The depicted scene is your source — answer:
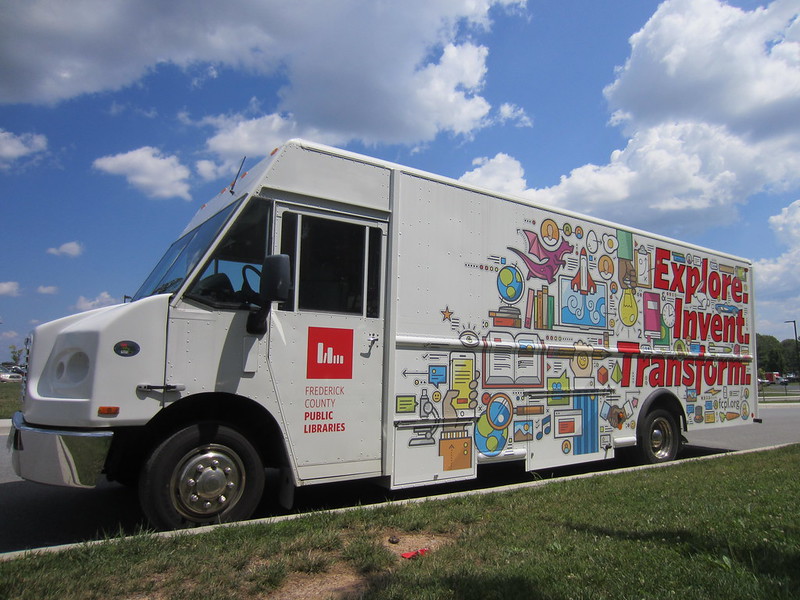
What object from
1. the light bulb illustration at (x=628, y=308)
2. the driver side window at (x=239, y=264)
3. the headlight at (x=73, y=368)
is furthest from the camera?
the light bulb illustration at (x=628, y=308)

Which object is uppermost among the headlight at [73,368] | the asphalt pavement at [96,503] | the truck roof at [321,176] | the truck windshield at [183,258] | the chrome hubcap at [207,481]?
the truck roof at [321,176]

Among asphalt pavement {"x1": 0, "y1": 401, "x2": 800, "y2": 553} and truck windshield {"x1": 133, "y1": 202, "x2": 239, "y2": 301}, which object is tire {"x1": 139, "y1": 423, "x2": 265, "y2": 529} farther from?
truck windshield {"x1": 133, "y1": 202, "x2": 239, "y2": 301}

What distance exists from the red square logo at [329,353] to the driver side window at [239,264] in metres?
0.61

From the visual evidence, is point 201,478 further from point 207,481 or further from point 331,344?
point 331,344

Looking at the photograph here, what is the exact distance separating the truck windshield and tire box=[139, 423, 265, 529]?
119 cm

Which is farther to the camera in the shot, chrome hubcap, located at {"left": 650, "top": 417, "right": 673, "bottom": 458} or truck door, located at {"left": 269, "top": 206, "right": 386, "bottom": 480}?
chrome hubcap, located at {"left": 650, "top": 417, "right": 673, "bottom": 458}

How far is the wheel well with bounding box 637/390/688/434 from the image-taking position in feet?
26.1

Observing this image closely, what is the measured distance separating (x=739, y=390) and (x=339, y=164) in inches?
310

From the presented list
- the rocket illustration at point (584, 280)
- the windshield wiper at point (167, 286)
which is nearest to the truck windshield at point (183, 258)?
the windshield wiper at point (167, 286)

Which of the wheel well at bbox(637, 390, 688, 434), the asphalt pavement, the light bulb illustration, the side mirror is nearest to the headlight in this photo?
the asphalt pavement

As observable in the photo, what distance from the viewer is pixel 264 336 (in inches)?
187

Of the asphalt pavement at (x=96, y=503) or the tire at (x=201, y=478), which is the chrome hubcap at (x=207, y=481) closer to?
the tire at (x=201, y=478)

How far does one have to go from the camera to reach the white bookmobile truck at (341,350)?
4285 mm

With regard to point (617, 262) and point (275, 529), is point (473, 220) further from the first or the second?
point (275, 529)
